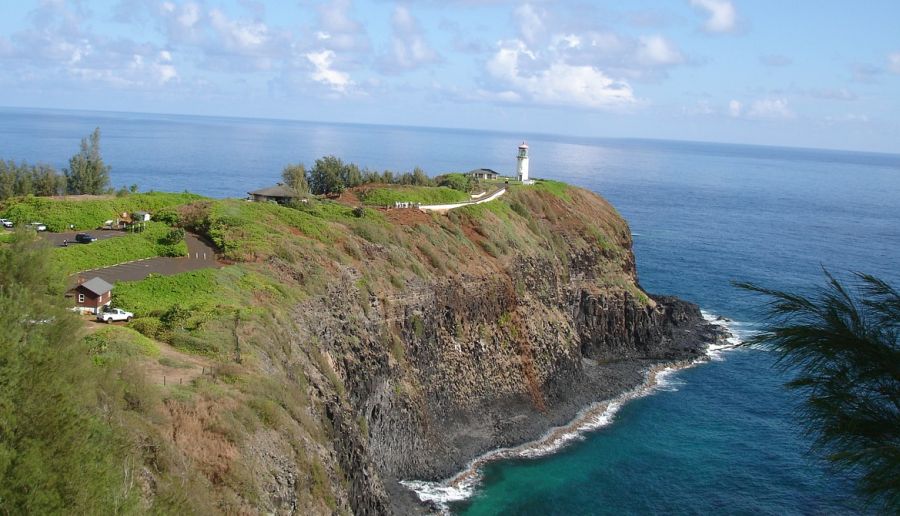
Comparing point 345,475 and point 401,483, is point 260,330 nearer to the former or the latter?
point 345,475

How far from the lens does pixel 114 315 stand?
36.8 meters

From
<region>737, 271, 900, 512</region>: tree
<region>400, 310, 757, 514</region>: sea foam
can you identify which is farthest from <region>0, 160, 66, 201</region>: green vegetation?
<region>737, 271, 900, 512</region>: tree

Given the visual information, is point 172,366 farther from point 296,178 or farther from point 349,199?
point 296,178

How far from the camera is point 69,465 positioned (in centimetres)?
1605

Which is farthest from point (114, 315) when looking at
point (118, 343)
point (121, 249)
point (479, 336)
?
point (479, 336)

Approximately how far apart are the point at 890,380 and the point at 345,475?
3235 centimetres

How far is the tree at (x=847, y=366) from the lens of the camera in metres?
10.2

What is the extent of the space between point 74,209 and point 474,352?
34622 millimetres

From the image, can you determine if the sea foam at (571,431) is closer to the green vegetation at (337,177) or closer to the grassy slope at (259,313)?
the grassy slope at (259,313)

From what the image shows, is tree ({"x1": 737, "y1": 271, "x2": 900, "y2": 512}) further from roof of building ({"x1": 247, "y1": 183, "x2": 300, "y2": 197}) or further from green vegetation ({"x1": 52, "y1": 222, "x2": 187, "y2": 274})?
roof of building ({"x1": 247, "y1": 183, "x2": 300, "y2": 197})

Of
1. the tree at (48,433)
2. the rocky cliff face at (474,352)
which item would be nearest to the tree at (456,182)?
the rocky cliff face at (474,352)

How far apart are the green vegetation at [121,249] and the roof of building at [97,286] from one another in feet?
14.9

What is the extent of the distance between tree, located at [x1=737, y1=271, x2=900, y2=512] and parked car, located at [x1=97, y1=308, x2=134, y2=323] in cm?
3395

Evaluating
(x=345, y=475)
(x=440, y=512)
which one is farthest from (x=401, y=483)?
(x=345, y=475)
